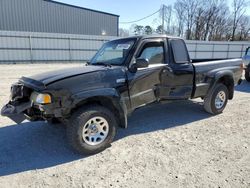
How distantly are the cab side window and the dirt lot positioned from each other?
148 centimetres

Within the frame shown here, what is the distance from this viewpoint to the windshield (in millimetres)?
4117

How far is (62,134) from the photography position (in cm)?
436

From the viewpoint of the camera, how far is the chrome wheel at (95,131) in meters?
3.50

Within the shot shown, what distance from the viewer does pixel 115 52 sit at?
444 cm

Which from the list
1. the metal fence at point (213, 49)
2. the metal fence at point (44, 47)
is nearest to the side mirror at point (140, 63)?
the metal fence at point (44, 47)

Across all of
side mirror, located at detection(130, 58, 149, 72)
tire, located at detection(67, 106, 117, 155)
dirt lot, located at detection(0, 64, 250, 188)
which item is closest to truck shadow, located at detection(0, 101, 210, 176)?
dirt lot, located at detection(0, 64, 250, 188)

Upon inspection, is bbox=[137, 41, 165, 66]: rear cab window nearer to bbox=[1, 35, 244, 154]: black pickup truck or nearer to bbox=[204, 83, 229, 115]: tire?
bbox=[1, 35, 244, 154]: black pickup truck

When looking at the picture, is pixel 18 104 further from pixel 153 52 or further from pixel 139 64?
pixel 153 52

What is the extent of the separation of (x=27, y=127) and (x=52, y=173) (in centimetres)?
202

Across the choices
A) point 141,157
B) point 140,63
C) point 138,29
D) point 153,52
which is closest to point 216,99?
point 153,52

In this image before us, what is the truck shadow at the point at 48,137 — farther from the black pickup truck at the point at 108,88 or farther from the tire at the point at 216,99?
the black pickup truck at the point at 108,88

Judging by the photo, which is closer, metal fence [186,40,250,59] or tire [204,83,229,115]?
tire [204,83,229,115]

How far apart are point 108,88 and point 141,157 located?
4.12 ft

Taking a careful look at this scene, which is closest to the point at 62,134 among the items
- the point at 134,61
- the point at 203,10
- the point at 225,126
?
the point at 134,61
